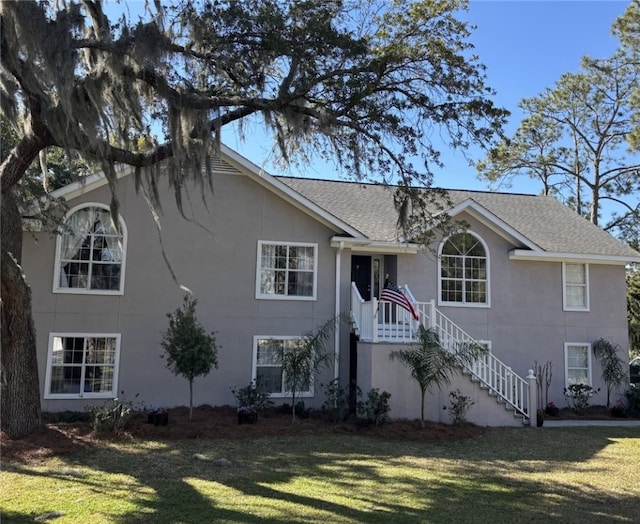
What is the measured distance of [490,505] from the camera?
6.25 metres

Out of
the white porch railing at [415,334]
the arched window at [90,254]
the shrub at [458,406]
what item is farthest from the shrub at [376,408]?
the arched window at [90,254]

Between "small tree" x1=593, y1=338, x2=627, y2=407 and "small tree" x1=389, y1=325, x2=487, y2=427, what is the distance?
17.0 ft

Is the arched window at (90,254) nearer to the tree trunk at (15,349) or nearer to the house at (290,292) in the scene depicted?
the house at (290,292)

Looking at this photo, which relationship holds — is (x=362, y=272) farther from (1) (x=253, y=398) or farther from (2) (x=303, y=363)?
(1) (x=253, y=398)

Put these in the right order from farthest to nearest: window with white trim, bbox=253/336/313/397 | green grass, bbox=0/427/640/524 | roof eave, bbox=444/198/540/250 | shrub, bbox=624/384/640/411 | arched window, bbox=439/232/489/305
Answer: arched window, bbox=439/232/489/305
roof eave, bbox=444/198/540/250
shrub, bbox=624/384/640/411
window with white trim, bbox=253/336/313/397
green grass, bbox=0/427/640/524

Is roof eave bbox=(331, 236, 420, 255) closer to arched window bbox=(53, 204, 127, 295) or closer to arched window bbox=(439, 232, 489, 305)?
arched window bbox=(439, 232, 489, 305)

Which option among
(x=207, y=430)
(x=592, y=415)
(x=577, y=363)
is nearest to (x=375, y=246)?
(x=207, y=430)

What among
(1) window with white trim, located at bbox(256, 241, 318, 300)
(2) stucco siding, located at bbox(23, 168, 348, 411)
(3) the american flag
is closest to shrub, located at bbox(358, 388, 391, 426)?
(3) the american flag

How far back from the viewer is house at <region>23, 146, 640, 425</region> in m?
11.6

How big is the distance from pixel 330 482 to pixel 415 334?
209 inches

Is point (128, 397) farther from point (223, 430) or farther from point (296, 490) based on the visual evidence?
point (296, 490)

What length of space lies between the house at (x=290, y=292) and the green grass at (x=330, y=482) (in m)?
2.67

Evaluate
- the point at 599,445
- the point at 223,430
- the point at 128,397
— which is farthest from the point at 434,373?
the point at 128,397

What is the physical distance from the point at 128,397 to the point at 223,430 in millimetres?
2887
